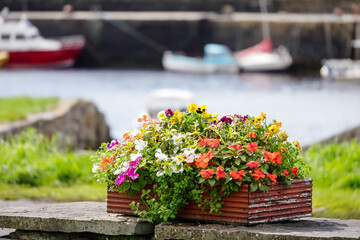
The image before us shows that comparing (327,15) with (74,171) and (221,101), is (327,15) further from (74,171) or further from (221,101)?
(74,171)

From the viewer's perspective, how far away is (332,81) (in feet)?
170

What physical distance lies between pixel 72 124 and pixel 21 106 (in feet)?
3.93

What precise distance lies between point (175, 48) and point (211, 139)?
5661cm

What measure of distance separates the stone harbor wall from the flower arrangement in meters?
7.82

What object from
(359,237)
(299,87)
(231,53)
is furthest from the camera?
(231,53)

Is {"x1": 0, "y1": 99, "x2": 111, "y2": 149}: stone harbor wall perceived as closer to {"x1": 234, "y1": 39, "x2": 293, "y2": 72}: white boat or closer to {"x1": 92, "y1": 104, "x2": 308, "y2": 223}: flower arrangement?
{"x1": 92, "y1": 104, "x2": 308, "y2": 223}: flower arrangement

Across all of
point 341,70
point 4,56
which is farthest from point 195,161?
point 4,56

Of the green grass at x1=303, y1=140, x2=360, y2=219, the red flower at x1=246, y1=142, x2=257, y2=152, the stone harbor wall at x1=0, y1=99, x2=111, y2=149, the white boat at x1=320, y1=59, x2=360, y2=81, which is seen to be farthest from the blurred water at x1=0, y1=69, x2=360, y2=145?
the red flower at x1=246, y1=142, x2=257, y2=152

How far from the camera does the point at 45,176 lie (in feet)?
29.0

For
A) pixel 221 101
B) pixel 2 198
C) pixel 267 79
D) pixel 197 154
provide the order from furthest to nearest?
1. pixel 267 79
2. pixel 221 101
3. pixel 2 198
4. pixel 197 154

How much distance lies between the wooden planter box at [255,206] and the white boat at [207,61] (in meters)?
53.2

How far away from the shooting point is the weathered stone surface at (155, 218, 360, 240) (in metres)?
3.98

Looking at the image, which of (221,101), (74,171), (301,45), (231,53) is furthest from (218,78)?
(74,171)

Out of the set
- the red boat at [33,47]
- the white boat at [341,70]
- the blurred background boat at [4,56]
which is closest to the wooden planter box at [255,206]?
the white boat at [341,70]
